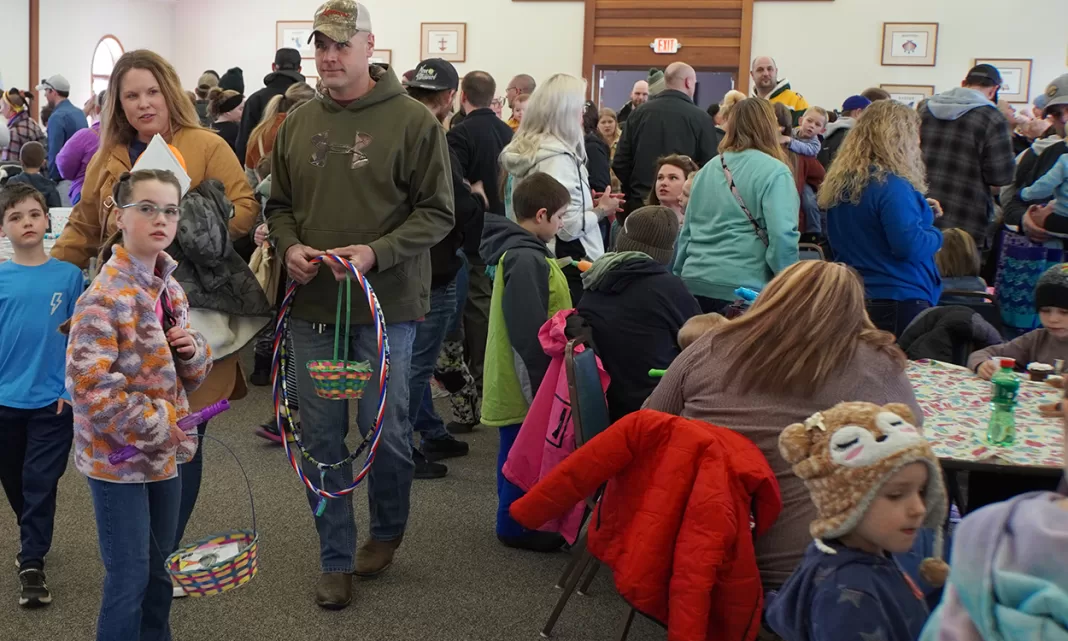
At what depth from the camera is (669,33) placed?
39.9 feet

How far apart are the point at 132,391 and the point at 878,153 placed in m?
2.95

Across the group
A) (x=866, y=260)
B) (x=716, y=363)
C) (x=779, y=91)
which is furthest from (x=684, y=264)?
(x=779, y=91)

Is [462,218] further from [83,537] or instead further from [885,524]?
[885,524]

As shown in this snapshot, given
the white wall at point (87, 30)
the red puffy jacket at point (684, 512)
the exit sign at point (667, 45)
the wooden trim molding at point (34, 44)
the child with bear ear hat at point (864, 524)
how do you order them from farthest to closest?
the white wall at point (87, 30)
the wooden trim molding at point (34, 44)
the exit sign at point (667, 45)
the red puffy jacket at point (684, 512)
the child with bear ear hat at point (864, 524)

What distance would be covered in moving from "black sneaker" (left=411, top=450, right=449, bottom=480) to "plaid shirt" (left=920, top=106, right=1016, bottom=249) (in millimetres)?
2813

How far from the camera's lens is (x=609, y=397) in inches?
128

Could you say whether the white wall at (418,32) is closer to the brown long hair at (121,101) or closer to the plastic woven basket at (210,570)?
the brown long hair at (121,101)

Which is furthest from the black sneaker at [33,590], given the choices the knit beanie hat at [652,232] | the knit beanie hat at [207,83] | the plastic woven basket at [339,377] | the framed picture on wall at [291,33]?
the framed picture on wall at [291,33]

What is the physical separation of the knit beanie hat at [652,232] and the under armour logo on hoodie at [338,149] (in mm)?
931

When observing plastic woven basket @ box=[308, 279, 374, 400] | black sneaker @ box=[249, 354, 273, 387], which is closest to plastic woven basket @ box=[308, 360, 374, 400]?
plastic woven basket @ box=[308, 279, 374, 400]

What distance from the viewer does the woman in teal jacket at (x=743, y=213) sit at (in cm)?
396

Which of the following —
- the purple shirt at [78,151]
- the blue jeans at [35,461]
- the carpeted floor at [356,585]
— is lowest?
the carpeted floor at [356,585]

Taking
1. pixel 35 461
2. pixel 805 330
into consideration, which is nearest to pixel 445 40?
pixel 35 461

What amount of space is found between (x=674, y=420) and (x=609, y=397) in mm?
999
